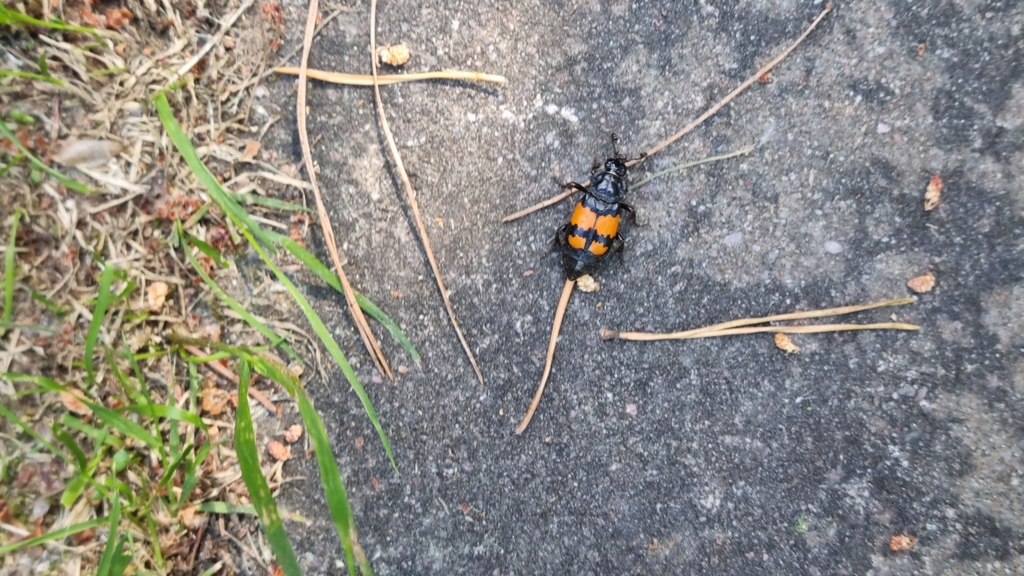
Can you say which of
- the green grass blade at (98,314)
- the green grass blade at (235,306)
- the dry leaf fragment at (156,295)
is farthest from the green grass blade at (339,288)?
the green grass blade at (98,314)

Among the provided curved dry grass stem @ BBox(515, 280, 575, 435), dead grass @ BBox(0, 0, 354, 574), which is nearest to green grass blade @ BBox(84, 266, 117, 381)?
dead grass @ BBox(0, 0, 354, 574)

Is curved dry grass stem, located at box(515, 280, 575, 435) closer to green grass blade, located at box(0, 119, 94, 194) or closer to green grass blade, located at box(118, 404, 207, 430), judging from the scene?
green grass blade, located at box(118, 404, 207, 430)

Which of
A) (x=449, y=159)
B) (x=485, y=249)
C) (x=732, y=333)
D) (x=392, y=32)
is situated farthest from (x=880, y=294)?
(x=392, y=32)

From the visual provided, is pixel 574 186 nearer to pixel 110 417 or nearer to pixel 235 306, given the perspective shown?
pixel 235 306

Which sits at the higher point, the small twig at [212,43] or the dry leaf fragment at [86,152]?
the small twig at [212,43]

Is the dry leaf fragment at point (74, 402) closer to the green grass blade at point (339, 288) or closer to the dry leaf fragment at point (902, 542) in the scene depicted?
the green grass blade at point (339, 288)
